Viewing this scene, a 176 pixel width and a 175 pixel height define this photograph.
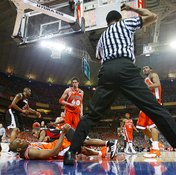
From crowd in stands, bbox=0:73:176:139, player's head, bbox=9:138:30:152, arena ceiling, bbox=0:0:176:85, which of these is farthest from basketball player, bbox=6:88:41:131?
crowd in stands, bbox=0:73:176:139

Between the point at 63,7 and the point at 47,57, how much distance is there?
17.1 meters

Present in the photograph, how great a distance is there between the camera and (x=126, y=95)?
2.78 m

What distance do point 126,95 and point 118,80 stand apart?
0.22 metres

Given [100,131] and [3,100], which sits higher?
[3,100]

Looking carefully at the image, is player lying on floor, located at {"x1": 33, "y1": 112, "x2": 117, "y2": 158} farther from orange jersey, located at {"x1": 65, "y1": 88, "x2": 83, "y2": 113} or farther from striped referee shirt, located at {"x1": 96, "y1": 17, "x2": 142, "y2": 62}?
striped referee shirt, located at {"x1": 96, "y1": 17, "x2": 142, "y2": 62}

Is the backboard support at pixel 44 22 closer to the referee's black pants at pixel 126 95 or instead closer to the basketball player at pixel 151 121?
the basketball player at pixel 151 121

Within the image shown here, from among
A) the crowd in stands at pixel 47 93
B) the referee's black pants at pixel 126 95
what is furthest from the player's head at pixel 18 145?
the crowd in stands at pixel 47 93

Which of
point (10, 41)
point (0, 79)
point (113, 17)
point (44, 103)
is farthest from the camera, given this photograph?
point (44, 103)

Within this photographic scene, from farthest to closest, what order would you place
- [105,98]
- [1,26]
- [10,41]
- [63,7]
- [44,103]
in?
1. [44,103]
2. [10,41]
3. [1,26]
4. [63,7]
5. [105,98]

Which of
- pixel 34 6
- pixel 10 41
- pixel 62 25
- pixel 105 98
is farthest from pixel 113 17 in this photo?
pixel 10 41

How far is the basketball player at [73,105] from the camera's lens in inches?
237

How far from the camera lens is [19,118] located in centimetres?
632

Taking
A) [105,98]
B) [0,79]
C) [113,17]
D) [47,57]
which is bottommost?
[105,98]

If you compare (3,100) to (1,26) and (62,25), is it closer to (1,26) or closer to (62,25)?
(1,26)
